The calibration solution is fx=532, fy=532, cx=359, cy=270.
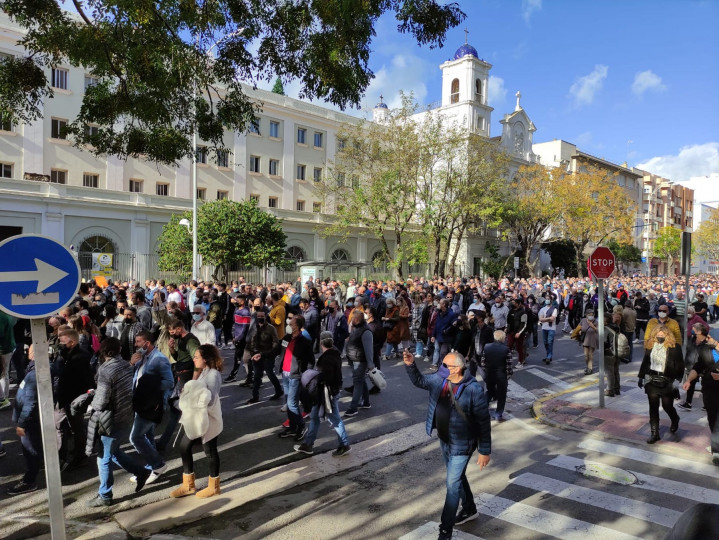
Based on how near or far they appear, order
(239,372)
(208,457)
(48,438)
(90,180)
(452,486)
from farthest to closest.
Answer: (90,180) → (239,372) → (208,457) → (452,486) → (48,438)

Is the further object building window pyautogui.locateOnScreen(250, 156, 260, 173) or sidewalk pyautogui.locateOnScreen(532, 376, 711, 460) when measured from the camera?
building window pyautogui.locateOnScreen(250, 156, 260, 173)

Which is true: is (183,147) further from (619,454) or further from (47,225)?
(47,225)

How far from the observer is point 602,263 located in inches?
381

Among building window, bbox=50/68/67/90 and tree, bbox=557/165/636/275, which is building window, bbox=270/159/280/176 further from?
tree, bbox=557/165/636/275

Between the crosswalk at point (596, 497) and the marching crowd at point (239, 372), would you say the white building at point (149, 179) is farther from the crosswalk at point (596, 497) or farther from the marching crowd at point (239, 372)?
the crosswalk at point (596, 497)

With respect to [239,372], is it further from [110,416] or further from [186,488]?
[110,416]

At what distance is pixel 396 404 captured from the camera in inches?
372

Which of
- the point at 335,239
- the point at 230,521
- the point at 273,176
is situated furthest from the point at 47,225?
the point at 230,521

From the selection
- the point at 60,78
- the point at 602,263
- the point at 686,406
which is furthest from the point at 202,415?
the point at 60,78

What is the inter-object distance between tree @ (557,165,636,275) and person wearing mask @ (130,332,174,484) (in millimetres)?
41354

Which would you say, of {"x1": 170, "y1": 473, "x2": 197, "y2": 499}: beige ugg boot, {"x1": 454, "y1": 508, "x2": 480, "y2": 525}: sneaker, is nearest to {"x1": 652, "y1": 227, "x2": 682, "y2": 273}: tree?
{"x1": 454, "y1": 508, "x2": 480, "y2": 525}: sneaker

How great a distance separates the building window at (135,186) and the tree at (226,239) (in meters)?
5.95

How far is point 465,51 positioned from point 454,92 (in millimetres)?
3791

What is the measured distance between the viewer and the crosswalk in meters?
5.02
